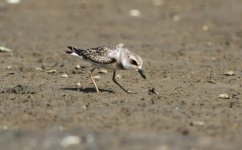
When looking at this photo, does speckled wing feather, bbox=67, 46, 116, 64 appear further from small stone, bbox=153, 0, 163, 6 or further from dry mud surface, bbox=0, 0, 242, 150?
small stone, bbox=153, 0, 163, 6

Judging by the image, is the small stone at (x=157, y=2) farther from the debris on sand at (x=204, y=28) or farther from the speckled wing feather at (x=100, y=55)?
the speckled wing feather at (x=100, y=55)

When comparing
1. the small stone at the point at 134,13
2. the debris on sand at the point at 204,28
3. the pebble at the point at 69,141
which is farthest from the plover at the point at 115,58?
the small stone at the point at 134,13

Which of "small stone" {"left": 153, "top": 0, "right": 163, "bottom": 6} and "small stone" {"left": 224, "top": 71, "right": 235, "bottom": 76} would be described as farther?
"small stone" {"left": 153, "top": 0, "right": 163, "bottom": 6}

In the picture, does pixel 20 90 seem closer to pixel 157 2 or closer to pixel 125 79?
pixel 125 79

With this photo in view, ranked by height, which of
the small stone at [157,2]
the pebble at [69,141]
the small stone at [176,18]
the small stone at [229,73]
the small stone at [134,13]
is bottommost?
the pebble at [69,141]

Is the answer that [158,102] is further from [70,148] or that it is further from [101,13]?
[101,13]

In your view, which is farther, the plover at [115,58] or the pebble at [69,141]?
the plover at [115,58]

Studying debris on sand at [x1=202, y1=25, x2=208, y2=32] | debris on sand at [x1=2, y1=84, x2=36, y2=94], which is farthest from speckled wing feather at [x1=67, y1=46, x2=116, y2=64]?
debris on sand at [x1=202, y1=25, x2=208, y2=32]
